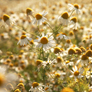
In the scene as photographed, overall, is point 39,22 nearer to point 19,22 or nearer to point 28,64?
point 28,64

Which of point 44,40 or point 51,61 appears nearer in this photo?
point 44,40

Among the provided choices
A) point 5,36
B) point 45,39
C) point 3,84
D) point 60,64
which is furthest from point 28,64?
point 3,84

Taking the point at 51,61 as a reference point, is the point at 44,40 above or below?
above

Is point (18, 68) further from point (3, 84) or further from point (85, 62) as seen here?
point (3, 84)

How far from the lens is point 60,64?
8.15 ft

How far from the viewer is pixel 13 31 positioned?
17.0 ft

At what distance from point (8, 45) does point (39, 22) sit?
322 cm

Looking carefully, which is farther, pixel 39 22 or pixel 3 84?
pixel 39 22

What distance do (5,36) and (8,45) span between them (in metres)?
0.57

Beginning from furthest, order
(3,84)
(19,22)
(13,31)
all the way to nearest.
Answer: (19,22), (13,31), (3,84)

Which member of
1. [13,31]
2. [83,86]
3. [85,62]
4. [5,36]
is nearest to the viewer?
[83,86]

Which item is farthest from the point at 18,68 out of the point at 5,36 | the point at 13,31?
the point at 13,31

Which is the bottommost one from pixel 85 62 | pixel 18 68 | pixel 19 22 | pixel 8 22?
pixel 85 62

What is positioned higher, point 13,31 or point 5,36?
point 13,31
